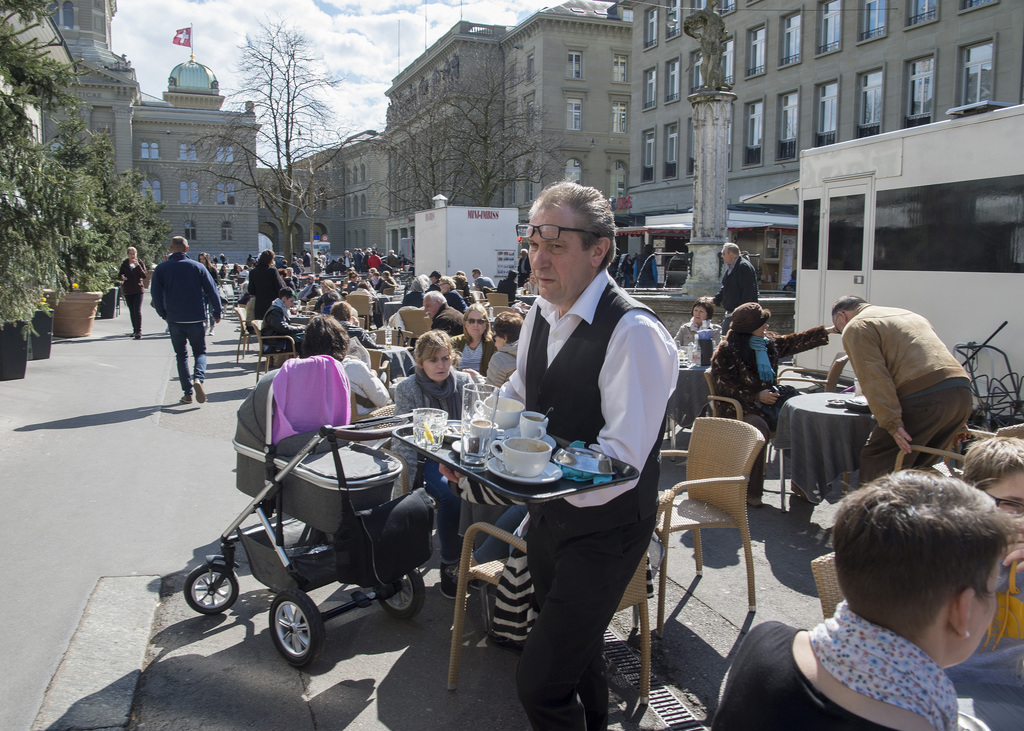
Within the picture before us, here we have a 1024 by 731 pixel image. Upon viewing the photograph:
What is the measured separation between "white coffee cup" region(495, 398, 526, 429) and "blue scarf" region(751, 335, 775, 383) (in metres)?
4.32

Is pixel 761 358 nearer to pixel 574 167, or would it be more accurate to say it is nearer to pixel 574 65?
pixel 574 167

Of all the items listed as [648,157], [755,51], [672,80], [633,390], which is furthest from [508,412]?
[648,157]

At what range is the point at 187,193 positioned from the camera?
276 ft

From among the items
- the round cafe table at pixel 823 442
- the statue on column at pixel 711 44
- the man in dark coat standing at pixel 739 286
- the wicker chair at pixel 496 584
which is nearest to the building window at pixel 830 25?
the statue on column at pixel 711 44

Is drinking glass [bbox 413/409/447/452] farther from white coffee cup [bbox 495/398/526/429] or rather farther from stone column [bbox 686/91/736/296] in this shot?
stone column [bbox 686/91/736/296]

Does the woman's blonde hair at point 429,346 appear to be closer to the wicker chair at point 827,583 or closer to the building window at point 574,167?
the wicker chair at point 827,583

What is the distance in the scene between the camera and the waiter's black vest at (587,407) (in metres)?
2.19

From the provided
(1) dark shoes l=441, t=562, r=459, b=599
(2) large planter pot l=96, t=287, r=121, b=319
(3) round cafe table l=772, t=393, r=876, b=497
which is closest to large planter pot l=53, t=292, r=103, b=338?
(2) large planter pot l=96, t=287, r=121, b=319

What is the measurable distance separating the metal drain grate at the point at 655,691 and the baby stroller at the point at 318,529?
99 centimetres

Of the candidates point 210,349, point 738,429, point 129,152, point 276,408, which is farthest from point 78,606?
point 129,152

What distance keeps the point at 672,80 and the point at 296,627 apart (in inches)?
1709

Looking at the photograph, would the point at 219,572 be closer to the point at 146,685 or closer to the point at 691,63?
the point at 146,685

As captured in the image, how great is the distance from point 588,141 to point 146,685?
55016mm

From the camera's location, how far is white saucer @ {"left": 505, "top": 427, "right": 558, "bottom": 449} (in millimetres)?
2180
